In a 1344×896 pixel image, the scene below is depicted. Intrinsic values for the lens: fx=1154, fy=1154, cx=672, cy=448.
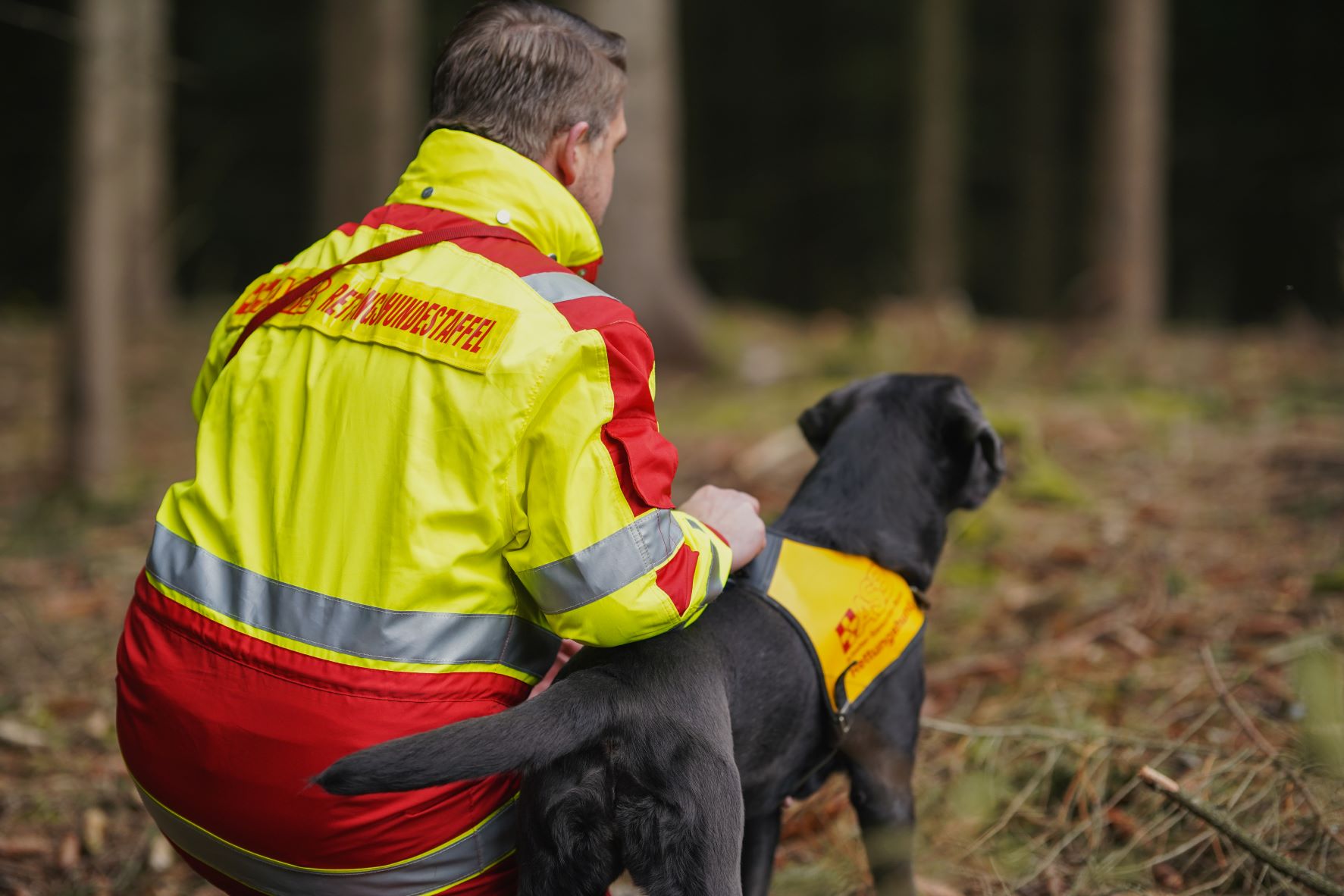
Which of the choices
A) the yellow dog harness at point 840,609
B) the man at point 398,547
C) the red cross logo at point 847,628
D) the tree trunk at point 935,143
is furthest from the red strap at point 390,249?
the tree trunk at point 935,143

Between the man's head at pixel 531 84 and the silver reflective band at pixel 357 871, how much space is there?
128cm

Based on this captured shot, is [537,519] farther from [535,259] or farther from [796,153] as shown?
[796,153]

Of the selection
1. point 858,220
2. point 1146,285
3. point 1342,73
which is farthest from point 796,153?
point 1146,285

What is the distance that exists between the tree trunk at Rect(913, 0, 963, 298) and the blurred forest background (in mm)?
64

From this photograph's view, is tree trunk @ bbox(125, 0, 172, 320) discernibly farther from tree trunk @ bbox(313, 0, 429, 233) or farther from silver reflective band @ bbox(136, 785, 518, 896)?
silver reflective band @ bbox(136, 785, 518, 896)

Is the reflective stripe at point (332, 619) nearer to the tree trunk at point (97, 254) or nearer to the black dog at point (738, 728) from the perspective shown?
the black dog at point (738, 728)

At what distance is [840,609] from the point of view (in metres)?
2.66

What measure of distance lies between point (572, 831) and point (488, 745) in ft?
0.88

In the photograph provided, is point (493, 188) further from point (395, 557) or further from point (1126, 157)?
point (1126, 157)

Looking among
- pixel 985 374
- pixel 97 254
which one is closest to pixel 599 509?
pixel 97 254

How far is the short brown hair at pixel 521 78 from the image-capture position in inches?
88.4

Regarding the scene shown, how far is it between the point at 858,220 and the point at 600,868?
81.1 ft

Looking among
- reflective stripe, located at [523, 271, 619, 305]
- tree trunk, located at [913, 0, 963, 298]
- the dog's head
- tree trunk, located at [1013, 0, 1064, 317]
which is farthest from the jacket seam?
tree trunk, located at [1013, 0, 1064, 317]

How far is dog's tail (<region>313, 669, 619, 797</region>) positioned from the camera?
1825mm
